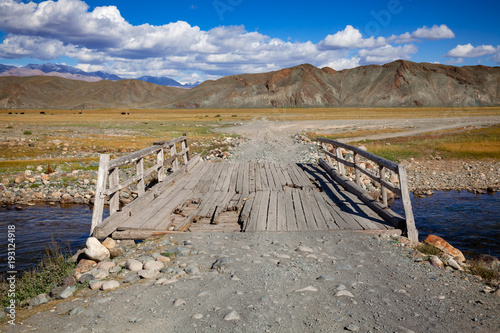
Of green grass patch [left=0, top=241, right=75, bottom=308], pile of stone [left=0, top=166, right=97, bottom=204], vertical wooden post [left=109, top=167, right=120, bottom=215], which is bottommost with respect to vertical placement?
pile of stone [left=0, top=166, right=97, bottom=204]

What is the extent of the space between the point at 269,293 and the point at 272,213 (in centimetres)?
353

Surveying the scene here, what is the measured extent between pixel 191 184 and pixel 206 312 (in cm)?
716

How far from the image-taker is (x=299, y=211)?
812 centimetres

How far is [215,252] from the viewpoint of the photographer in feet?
19.4

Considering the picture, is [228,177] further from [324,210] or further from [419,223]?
[419,223]

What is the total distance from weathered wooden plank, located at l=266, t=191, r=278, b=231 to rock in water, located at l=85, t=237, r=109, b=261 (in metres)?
2.96

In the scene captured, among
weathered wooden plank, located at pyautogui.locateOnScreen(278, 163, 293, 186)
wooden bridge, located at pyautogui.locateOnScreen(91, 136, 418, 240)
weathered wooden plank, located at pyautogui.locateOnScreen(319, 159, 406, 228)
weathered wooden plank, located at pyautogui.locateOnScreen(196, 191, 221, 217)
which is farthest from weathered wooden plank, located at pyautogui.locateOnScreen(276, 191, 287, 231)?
weathered wooden plank, located at pyautogui.locateOnScreen(319, 159, 406, 228)

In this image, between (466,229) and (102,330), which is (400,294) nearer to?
(102,330)

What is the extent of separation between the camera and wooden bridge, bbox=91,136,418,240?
6.80 m

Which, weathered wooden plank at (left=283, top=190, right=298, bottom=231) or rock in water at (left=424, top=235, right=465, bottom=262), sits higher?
weathered wooden plank at (left=283, top=190, right=298, bottom=231)

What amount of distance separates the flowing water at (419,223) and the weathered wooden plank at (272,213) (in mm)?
3974

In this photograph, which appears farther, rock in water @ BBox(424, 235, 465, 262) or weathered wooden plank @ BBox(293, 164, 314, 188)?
weathered wooden plank @ BBox(293, 164, 314, 188)

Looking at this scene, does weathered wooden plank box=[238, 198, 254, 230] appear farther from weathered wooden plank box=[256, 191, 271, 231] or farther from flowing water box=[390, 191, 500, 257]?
flowing water box=[390, 191, 500, 257]

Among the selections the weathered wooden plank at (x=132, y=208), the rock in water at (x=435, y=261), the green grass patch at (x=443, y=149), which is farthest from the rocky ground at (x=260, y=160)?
the rock in water at (x=435, y=261)
